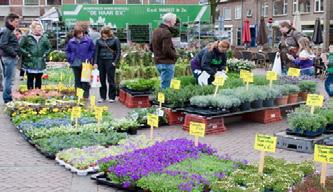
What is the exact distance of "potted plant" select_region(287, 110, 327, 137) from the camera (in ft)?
24.1

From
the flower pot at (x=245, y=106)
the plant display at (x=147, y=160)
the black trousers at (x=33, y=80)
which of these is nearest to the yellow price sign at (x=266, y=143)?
the plant display at (x=147, y=160)

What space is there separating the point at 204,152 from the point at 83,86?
6616 mm

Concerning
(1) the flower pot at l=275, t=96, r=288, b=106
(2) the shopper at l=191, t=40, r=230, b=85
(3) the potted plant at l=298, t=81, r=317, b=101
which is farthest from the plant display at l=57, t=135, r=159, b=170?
(3) the potted plant at l=298, t=81, r=317, b=101

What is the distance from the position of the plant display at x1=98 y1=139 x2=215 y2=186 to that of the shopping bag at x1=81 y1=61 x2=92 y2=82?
18.0 ft

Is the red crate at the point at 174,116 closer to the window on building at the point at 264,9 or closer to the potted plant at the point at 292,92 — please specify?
the potted plant at the point at 292,92

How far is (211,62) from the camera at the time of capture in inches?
417

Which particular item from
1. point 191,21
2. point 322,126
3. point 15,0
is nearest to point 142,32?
point 191,21

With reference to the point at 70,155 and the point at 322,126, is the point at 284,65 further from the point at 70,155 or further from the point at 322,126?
the point at 70,155

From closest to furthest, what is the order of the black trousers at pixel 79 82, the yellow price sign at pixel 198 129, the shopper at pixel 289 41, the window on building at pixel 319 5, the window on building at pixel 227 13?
the yellow price sign at pixel 198 129 < the shopper at pixel 289 41 < the black trousers at pixel 79 82 < the window on building at pixel 319 5 < the window on building at pixel 227 13

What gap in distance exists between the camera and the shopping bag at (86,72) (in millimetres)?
11641

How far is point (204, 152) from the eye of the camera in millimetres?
6395

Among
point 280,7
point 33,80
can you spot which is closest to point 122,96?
point 33,80

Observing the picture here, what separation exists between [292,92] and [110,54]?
4261mm

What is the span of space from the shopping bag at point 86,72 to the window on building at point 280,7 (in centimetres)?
3757
